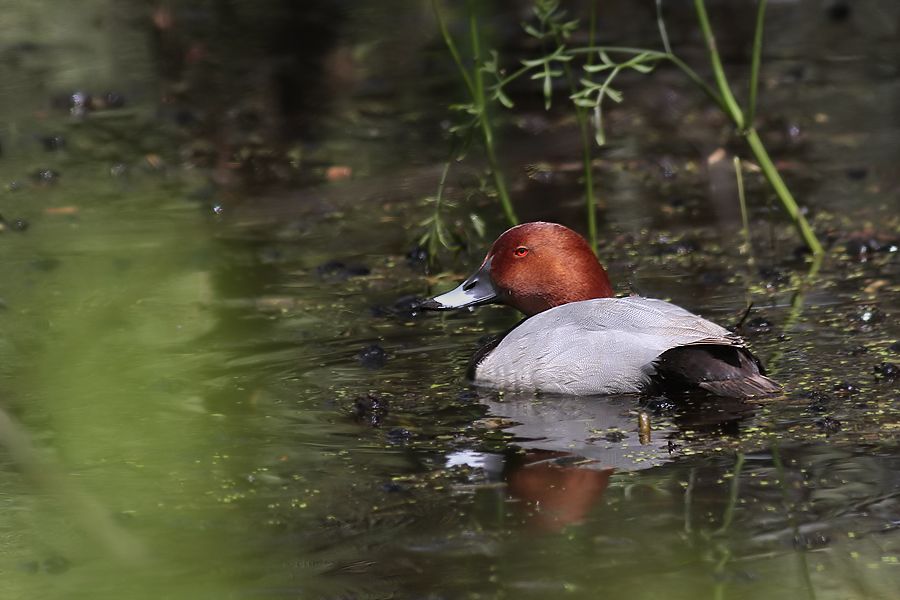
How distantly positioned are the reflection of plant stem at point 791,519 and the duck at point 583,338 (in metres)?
0.54

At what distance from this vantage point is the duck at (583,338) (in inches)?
216

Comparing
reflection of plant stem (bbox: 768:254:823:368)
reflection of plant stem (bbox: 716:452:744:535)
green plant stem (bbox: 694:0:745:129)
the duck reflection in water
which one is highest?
green plant stem (bbox: 694:0:745:129)

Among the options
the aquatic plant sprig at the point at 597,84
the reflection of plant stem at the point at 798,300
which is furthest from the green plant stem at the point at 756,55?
the reflection of plant stem at the point at 798,300

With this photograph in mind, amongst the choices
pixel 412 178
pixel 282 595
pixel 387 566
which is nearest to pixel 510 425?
pixel 387 566

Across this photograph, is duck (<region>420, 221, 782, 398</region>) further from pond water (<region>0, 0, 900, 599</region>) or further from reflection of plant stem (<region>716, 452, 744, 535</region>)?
reflection of plant stem (<region>716, 452, 744, 535</region>)

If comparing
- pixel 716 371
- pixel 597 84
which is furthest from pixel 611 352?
pixel 597 84

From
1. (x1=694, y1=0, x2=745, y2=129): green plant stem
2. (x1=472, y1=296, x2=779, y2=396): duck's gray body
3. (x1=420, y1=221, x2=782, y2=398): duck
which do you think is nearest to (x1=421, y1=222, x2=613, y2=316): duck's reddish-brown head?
(x1=420, y1=221, x2=782, y2=398): duck

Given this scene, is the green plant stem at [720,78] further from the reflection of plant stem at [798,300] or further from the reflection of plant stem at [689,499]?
the reflection of plant stem at [689,499]

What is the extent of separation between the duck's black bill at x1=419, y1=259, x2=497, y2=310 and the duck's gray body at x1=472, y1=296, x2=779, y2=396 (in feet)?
1.83

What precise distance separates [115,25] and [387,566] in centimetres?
1300

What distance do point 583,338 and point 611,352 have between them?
14 centimetres

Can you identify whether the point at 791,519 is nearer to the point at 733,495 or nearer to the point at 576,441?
the point at 733,495

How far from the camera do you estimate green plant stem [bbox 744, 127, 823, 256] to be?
7.29m

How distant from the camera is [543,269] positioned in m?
6.49
